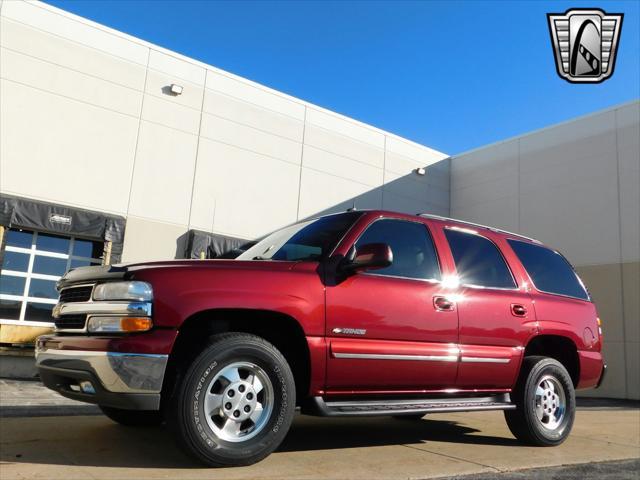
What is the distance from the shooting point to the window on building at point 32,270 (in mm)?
11680

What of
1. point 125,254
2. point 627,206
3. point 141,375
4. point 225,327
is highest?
point 627,206

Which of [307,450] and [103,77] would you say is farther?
[103,77]

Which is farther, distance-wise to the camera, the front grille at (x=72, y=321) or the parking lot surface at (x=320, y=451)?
the front grille at (x=72, y=321)

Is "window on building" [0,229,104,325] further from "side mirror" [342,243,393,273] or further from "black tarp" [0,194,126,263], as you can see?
"side mirror" [342,243,393,273]

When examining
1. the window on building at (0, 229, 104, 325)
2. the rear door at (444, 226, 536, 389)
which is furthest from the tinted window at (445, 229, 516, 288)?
the window on building at (0, 229, 104, 325)

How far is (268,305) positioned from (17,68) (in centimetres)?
1074

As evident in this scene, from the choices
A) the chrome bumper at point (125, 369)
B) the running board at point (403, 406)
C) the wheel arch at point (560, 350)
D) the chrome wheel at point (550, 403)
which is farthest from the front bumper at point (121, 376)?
the wheel arch at point (560, 350)

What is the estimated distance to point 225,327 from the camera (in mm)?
3773

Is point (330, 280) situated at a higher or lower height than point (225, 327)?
higher

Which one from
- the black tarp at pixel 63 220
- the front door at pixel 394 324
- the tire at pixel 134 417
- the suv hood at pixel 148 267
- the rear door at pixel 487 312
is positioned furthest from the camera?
the black tarp at pixel 63 220

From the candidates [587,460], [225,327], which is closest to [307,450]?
[225,327]

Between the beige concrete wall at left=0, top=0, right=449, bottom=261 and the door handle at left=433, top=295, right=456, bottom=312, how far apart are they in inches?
392

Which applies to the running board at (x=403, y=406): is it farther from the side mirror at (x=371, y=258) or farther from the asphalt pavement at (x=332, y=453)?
the side mirror at (x=371, y=258)

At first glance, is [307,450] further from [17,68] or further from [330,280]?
[17,68]
